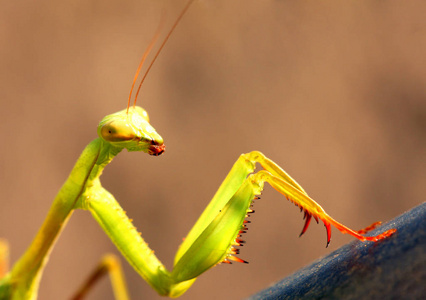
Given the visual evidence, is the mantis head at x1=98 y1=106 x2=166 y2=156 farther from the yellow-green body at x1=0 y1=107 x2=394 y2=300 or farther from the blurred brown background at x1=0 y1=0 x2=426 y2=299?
the blurred brown background at x1=0 y1=0 x2=426 y2=299

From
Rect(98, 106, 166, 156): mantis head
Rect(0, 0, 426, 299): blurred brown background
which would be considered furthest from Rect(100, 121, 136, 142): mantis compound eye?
Rect(0, 0, 426, 299): blurred brown background

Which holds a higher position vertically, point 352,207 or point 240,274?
point 352,207

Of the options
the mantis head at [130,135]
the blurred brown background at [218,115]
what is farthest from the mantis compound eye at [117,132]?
the blurred brown background at [218,115]

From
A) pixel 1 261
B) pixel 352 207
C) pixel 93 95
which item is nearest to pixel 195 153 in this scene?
pixel 93 95

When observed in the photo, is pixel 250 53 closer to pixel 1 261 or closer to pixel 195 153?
pixel 195 153

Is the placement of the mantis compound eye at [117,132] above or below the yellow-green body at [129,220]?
above

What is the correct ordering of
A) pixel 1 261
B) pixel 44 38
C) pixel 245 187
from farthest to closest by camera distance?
pixel 44 38, pixel 1 261, pixel 245 187

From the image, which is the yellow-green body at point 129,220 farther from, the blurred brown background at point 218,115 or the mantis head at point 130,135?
the blurred brown background at point 218,115
